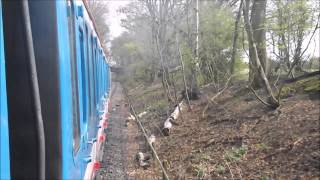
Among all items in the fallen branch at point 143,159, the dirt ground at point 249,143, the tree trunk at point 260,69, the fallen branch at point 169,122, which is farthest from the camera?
the fallen branch at point 169,122

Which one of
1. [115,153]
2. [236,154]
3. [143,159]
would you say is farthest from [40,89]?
→ [115,153]

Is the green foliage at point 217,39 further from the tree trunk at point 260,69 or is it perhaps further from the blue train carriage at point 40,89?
the blue train carriage at point 40,89

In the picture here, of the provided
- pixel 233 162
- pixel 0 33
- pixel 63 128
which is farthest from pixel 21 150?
pixel 233 162

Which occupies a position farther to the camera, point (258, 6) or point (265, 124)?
point (258, 6)

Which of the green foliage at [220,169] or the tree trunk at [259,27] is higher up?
the tree trunk at [259,27]

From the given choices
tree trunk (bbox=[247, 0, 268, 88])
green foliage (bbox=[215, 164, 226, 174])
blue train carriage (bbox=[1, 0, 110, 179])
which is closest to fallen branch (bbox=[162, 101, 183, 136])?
tree trunk (bbox=[247, 0, 268, 88])

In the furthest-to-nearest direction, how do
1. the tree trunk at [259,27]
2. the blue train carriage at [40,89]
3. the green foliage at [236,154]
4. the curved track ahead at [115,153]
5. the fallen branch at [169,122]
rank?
the fallen branch at [169,122] → the tree trunk at [259,27] → the curved track ahead at [115,153] → the green foliage at [236,154] → the blue train carriage at [40,89]

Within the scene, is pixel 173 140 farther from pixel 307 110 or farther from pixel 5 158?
pixel 5 158

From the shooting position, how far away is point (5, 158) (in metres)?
1.73

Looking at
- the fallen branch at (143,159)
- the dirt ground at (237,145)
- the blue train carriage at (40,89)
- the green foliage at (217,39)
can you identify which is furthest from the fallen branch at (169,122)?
the blue train carriage at (40,89)

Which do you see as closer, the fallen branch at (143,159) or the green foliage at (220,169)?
the green foliage at (220,169)

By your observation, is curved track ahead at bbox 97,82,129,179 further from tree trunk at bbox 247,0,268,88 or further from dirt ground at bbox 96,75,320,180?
tree trunk at bbox 247,0,268,88

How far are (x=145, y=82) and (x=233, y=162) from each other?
3676 cm

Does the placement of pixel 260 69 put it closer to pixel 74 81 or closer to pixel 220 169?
pixel 220 169
